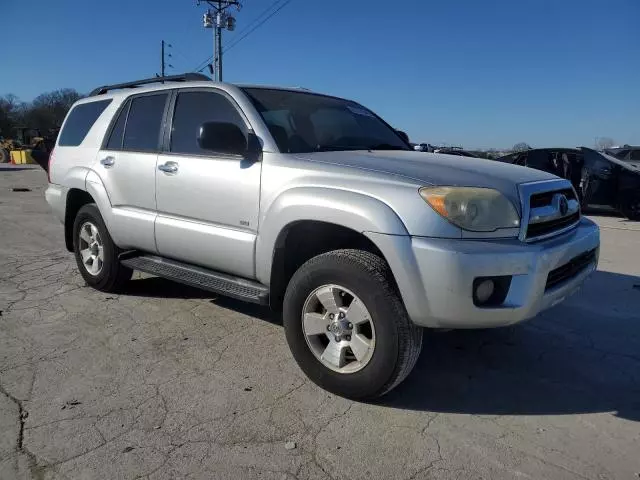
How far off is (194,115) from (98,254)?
1.81 metres

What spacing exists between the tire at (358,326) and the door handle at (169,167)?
1436mm

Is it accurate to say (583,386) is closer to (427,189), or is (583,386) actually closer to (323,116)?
(427,189)

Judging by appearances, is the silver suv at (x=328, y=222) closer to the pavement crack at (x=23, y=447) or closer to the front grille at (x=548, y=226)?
the front grille at (x=548, y=226)

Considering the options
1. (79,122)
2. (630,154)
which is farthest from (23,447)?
(630,154)

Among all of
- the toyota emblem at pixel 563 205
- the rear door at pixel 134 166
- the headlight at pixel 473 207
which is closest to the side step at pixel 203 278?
the rear door at pixel 134 166

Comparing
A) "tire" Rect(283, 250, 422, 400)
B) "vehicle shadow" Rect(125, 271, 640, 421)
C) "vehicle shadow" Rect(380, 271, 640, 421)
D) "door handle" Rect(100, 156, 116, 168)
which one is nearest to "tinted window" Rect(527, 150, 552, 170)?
"vehicle shadow" Rect(125, 271, 640, 421)

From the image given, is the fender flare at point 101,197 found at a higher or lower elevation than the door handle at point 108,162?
lower

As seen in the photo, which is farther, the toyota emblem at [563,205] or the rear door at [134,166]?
the rear door at [134,166]

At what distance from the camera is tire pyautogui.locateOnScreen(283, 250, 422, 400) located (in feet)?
8.80

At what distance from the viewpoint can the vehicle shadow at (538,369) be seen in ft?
9.55

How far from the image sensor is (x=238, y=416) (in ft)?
8.96

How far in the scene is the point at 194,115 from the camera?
3.98 meters

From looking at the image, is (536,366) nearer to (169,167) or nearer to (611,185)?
(169,167)

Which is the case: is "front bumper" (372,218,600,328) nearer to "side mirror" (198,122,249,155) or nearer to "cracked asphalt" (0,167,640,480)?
"cracked asphalt" (0,167,640,480)
